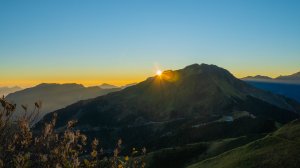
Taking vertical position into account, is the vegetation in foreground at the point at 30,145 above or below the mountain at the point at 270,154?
above

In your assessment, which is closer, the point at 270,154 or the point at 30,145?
the point at 30,145

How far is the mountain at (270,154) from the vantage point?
52.5 m

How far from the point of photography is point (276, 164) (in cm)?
5197

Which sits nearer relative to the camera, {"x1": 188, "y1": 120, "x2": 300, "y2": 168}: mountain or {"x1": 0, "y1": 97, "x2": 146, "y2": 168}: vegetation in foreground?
{"x1": 0, "y1": 97, "x2": 146, "y2": 168}: vegetation in foreground

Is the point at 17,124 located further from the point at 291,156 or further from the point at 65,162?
the point at 291,156

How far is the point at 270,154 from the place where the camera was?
5612cm

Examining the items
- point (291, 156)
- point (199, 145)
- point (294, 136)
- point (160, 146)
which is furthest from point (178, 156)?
point (160, 146)

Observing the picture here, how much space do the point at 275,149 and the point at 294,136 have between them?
216 inches

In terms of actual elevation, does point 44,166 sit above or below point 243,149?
above

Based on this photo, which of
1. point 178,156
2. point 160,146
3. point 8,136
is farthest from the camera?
point 160,146

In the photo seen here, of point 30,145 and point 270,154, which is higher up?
point 30,145

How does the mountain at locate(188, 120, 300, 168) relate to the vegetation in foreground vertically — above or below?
below

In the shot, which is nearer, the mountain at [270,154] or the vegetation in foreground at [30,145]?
the vegetation in foreground at [30,145]

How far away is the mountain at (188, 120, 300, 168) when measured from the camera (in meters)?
52.5
